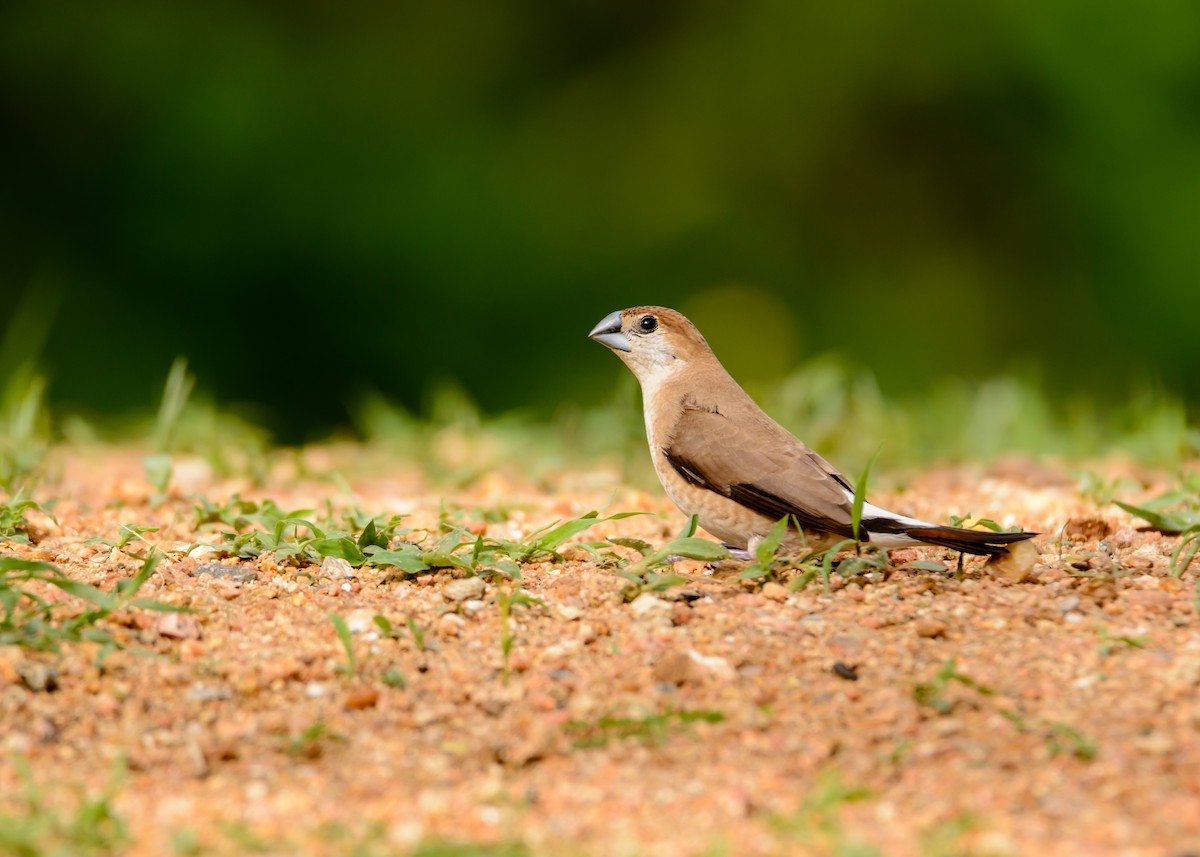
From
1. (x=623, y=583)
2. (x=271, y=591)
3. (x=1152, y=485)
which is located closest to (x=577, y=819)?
(x=623, y=583)

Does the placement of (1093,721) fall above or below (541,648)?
above

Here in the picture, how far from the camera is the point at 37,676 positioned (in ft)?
9.25

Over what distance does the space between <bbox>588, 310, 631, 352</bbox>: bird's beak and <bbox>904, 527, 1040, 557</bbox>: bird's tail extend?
1492mm

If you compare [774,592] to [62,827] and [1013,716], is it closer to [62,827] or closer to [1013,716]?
[1013,716]

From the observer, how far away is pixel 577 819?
2406 millimetres

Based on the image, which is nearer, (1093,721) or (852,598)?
(1093,721)

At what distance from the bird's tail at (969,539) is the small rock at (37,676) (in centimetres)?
210

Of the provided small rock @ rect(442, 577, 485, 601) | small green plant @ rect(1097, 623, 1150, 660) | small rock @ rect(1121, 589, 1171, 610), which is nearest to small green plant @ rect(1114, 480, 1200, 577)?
small rock @ rect(1121, 589, 1171, 610)

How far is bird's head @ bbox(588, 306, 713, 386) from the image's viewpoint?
4.56 meters

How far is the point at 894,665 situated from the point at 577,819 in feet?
2.91

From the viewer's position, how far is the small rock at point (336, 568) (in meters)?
3.49

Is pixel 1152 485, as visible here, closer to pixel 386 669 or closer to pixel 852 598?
pixel 852 598

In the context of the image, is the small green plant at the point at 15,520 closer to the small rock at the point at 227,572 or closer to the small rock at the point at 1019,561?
the small rock at the point at 227,572

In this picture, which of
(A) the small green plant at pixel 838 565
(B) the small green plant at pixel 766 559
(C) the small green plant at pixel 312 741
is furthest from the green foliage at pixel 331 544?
(A) the small green plant at pixel 838 565
